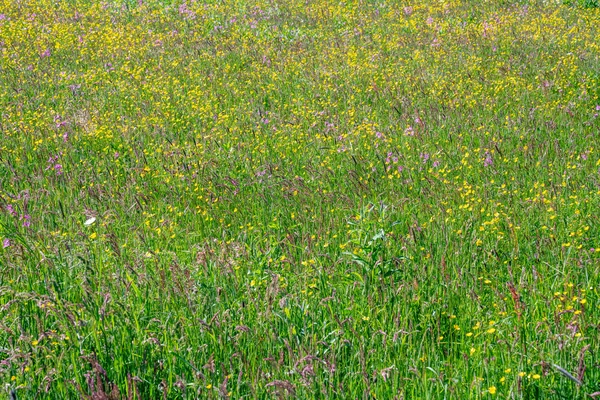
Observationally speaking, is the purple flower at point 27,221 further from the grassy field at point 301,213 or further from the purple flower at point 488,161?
the purple flower at point 488,161

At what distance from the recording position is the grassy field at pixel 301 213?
282 cm

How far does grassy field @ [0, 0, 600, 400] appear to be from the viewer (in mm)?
2820

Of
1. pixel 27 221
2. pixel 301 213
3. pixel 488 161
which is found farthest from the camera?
pixel 488 161

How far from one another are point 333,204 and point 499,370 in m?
2.21

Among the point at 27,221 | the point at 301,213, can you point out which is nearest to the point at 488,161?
the point at 301,213

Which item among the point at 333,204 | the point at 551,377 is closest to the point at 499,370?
the point at 551,377

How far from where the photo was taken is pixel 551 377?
105 inches

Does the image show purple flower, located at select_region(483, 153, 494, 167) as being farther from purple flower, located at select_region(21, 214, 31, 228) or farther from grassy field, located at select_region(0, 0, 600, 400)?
purple flower, located at select_region(21, 214, 31, 228)

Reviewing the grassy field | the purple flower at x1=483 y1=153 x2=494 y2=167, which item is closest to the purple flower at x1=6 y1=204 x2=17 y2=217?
the grassy field

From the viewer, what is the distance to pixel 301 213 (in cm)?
471

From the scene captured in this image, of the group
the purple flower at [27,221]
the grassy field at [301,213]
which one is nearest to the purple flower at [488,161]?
the grassy field at [301,213]

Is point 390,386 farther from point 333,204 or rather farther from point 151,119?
point 151,119

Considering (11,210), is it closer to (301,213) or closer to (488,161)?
(301,213)

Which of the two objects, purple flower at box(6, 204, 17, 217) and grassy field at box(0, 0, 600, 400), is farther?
purple flower at box(6, 204, 17, 217)
